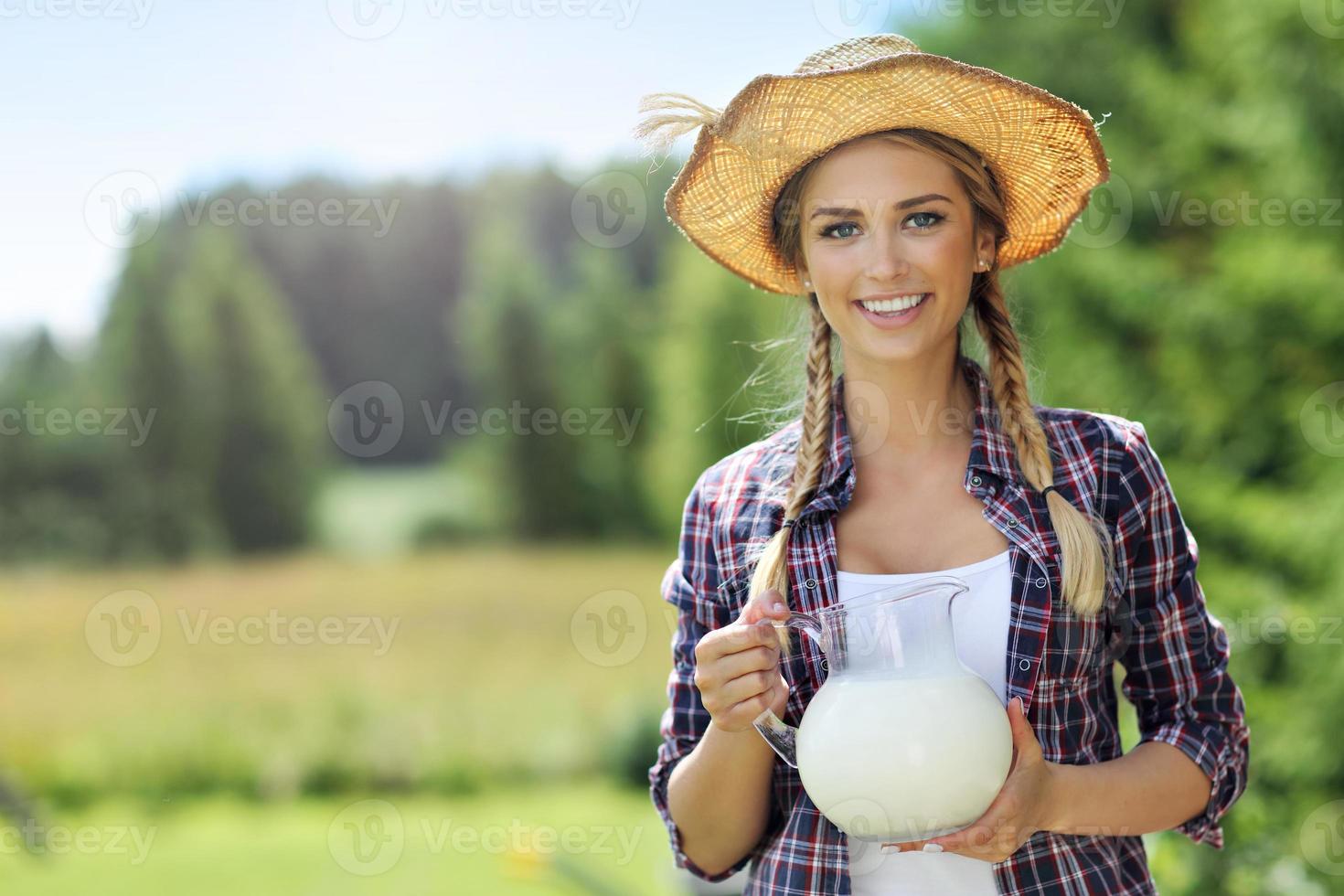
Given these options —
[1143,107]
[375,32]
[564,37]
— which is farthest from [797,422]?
[564,37]

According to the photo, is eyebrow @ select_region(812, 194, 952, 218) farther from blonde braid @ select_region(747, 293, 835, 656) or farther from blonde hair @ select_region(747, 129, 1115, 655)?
blonde braid @ select_region(747, 293, 835, 656)

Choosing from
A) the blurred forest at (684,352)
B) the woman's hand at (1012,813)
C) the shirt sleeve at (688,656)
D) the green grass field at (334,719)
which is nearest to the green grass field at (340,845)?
the green grass field at (334,719)

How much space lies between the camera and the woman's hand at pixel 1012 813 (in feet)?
4.56

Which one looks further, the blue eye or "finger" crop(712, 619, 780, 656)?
the blue eye

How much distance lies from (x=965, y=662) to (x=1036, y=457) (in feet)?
1.01

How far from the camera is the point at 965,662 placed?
1578mm

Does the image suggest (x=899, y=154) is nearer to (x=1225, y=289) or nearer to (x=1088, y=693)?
(x=1088, y=693)

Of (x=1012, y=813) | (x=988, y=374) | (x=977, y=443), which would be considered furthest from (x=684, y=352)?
(x=1012, y=813)

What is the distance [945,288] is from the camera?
1.64m

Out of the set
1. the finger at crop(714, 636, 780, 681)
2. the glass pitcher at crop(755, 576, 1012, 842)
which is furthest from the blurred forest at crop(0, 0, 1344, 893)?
the finger at crop(714, 636, 780, 681)

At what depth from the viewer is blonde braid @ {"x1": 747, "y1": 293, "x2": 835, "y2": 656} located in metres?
1.64

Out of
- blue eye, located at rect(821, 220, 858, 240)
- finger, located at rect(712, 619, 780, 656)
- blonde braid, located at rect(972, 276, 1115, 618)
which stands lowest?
finger, located at rect(712, 619, 780, 656)

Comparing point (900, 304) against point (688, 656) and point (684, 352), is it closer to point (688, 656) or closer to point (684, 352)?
point (688, 656)

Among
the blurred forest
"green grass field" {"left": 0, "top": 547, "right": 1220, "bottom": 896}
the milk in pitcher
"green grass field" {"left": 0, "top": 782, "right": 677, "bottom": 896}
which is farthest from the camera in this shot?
"green grass field" {"left": 0, "top": 547, "right": 1220, "bottom": 896}
